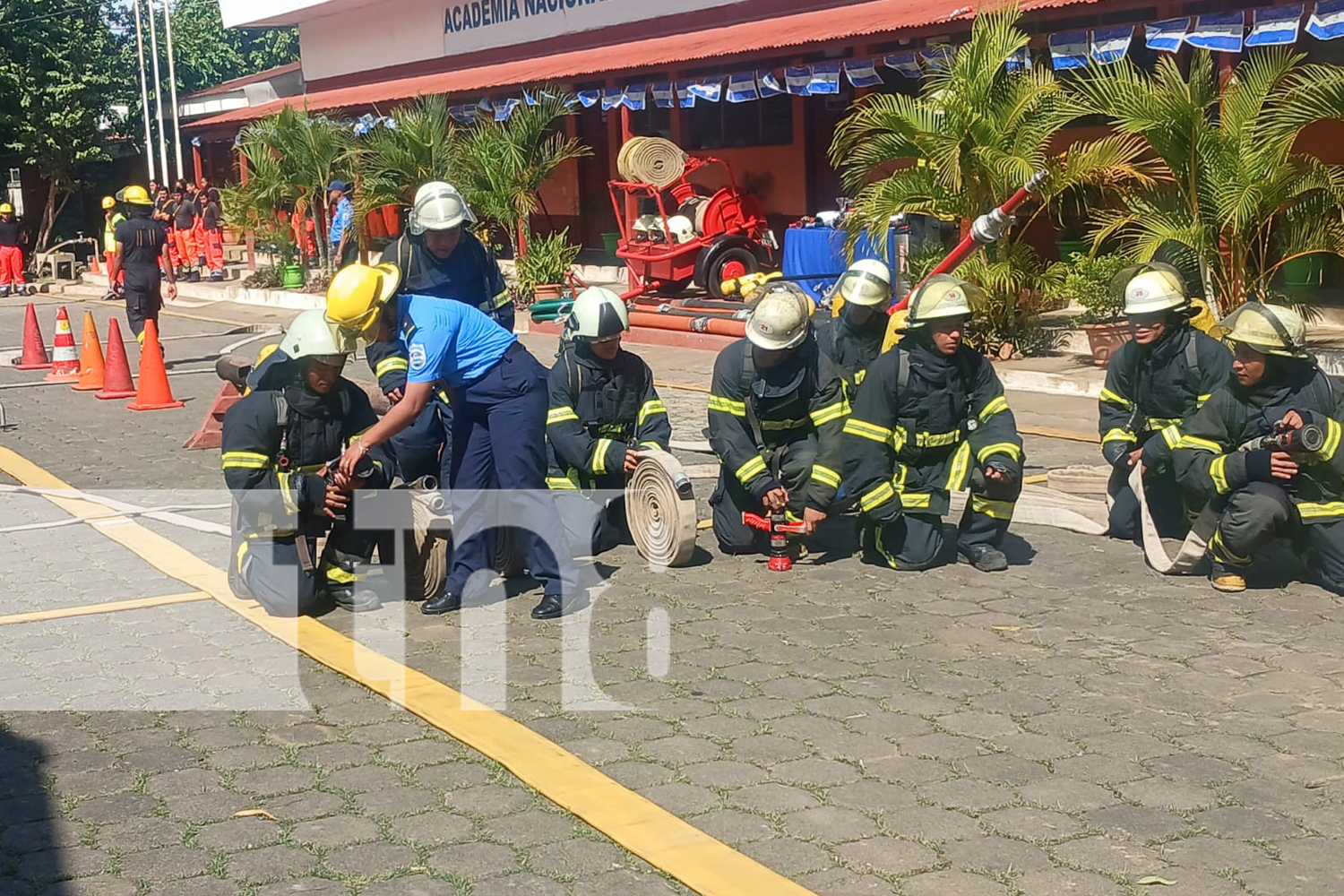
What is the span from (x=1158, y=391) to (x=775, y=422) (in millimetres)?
1829

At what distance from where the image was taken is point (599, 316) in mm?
7355

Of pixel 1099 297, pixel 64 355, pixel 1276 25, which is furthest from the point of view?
pixel 64 355

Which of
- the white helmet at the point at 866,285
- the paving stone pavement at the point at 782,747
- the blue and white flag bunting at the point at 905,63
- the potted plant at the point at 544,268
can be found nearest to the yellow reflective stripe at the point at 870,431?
the paving stone pavement at the point at 782,747

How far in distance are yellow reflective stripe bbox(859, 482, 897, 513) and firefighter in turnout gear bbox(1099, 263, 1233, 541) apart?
1197mm

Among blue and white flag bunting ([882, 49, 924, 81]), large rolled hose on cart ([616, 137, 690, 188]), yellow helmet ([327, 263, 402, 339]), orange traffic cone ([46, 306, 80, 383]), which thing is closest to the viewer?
yellow helmet ([327, 263, 402, 339])

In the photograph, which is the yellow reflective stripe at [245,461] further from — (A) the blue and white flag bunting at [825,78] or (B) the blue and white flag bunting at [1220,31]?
(A) the blue and white flag bunting at [825,78]

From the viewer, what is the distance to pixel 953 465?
7.37 metres

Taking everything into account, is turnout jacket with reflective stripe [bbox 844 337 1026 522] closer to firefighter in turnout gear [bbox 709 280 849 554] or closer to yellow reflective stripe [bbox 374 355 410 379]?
firefighter in turnout gear [bbox 709 280 849 554]

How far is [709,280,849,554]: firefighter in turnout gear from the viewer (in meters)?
7.29

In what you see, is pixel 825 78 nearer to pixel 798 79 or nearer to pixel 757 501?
pixel 798 79

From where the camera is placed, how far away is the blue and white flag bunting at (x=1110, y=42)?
14.2 m

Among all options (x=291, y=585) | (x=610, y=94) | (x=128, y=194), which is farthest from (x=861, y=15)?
(x=291, y=585)

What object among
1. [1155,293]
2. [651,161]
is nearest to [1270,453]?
[1155,293]

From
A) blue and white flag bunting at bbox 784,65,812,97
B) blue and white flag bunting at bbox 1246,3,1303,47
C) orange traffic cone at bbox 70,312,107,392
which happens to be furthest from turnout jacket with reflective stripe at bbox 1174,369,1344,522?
blue and white flag bunting at bbox 784,65,812,97
